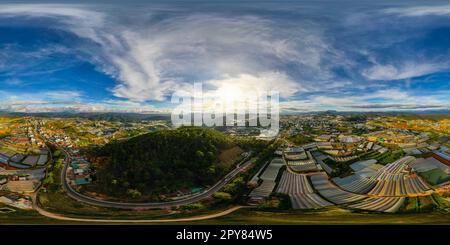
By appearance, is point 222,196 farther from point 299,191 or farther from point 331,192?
point 331,192

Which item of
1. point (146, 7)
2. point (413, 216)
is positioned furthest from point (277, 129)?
point (146, 7)

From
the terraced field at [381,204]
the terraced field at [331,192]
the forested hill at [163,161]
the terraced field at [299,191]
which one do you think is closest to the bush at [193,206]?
the forested hill at [163,161]

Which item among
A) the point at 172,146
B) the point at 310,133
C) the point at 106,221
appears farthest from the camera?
the point at 310,133

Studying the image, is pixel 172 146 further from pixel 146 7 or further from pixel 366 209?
pixel 366 209

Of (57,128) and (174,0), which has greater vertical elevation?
(174,0)

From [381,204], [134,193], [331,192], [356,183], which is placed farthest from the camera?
[356,183]

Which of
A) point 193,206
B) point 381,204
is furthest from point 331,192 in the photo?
point 193,206

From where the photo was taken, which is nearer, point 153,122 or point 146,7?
point 146,7

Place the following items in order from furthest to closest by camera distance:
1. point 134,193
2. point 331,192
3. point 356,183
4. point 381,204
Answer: point 356,183, point 331,192, point 381,204, point 134,193
